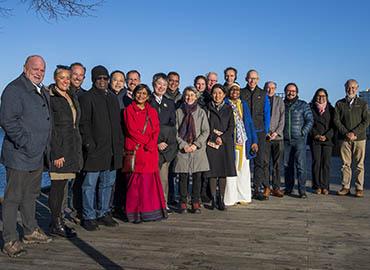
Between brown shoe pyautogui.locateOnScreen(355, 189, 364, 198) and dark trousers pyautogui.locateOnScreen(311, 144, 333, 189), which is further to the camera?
dark trousers pyautogui.locateOnScreen(311, 144, 333, 189)

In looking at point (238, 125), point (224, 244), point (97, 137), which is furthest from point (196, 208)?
point (97, 137)

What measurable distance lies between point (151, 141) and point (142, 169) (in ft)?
1.19

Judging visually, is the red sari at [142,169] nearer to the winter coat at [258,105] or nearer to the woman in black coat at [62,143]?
the woman in black coat at [62,143]

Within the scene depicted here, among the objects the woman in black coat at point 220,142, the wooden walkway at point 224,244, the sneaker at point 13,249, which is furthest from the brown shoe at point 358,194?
the sneaker at point 13,249

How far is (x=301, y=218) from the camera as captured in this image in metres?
5.36

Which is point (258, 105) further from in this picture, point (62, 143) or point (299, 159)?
point (62, 143)

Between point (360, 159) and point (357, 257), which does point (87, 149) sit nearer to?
point (357, 257)

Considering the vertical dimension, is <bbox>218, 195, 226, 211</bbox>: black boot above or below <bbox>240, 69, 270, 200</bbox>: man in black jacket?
below

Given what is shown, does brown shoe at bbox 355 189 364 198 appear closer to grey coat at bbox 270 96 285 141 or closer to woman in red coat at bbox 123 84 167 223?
grey coat at bbox 270 96 285 141

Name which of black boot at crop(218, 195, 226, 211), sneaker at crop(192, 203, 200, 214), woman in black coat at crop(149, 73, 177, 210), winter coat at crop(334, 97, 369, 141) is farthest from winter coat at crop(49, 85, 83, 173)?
winter coat at crop(334, 97, 369, 141)

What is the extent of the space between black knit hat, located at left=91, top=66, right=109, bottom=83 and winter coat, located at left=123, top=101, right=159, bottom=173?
22.0 inches

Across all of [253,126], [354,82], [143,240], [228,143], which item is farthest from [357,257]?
[354,82]

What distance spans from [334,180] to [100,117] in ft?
19.6

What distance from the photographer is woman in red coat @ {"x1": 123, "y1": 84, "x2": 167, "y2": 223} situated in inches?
200
